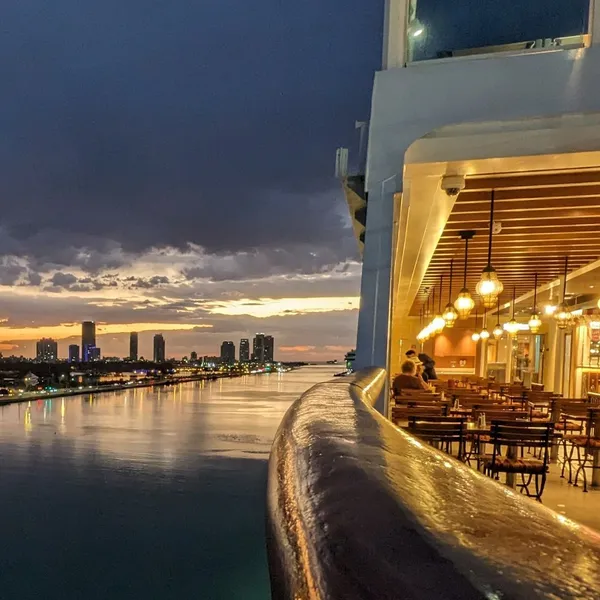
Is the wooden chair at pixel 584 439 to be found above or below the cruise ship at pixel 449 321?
below

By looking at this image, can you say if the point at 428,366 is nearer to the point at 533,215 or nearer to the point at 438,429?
the point at 533,215

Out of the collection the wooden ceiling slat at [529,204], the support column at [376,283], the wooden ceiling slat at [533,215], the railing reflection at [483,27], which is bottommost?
the support column at [376,283]

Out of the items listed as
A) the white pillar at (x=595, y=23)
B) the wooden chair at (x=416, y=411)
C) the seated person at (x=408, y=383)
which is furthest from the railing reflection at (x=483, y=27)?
the seated person at (x=408, y=383)

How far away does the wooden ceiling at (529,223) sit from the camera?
15.5ft

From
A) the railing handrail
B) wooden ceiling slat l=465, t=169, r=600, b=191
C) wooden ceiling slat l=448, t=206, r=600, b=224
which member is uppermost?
wooden ceiling slat l=465, t=169, r=600, b=191

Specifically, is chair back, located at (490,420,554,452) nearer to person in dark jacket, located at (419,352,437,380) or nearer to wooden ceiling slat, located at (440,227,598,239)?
wooden ceiling slat, located at (440,227,598,239)

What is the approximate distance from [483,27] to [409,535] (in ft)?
20.3

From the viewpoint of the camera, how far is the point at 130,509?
40.4 ft

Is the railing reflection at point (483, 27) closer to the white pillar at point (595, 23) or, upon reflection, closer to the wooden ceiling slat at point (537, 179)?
the white pillar at point (595, 23)

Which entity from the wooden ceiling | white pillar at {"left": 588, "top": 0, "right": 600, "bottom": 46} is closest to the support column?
the wooden ceiling

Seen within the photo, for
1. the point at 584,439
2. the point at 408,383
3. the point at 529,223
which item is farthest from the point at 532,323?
the point at 584,439

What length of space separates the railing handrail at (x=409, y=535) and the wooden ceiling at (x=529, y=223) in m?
4.43

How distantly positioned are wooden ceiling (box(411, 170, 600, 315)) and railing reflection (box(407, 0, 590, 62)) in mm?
1504

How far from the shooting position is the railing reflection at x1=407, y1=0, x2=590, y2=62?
17.5 feet
